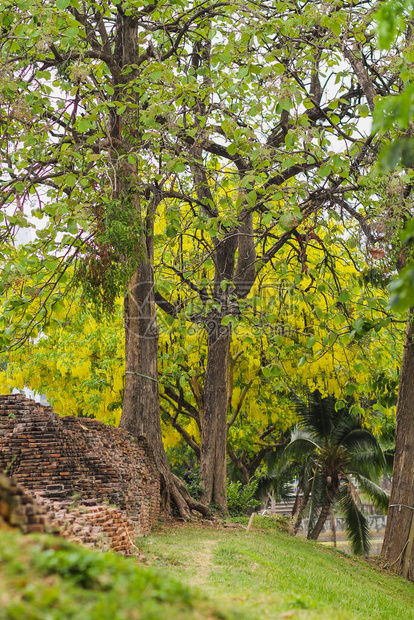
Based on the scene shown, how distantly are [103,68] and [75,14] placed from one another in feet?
4.32

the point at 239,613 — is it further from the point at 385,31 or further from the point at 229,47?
the point at 229,47

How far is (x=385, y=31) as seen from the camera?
2.78 metres

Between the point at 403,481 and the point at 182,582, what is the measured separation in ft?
31.5

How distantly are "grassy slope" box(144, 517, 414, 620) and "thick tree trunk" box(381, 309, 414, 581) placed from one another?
24.5 inches

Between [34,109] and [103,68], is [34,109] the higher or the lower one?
the lower one

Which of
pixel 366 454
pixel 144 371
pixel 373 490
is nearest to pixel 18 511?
pixel 144 371

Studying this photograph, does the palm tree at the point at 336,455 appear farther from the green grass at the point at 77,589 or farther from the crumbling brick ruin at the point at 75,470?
the green grass at the point at 77,589

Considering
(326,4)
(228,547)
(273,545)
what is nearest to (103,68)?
(326,4)

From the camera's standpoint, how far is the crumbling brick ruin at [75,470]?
647cm

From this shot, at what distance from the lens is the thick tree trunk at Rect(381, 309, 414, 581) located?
13156mm

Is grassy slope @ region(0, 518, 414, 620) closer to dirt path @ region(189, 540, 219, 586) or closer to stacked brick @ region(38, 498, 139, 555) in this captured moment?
dirt path @ region(189, 540, 219, 586)

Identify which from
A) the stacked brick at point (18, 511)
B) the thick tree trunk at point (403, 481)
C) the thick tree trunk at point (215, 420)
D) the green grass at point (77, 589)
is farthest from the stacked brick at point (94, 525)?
the thick tree trunk at point (403, 481)

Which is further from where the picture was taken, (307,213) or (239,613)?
(307,213)

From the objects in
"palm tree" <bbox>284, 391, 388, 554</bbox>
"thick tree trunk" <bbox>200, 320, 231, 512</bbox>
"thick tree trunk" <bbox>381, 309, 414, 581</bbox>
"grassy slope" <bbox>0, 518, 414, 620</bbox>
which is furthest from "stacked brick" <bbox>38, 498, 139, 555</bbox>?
"palm tree" <bbox>284, 391, 388, 554</bbox>
